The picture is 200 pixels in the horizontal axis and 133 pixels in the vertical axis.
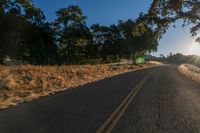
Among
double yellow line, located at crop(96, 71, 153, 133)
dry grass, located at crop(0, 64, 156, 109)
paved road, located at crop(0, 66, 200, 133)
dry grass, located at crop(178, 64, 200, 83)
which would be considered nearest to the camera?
double yellow line, located at crop(96, 71, 153, 133)

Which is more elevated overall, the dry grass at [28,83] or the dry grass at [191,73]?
the dry grass at [28,83]

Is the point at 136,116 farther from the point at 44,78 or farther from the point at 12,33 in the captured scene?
the point at 12,33

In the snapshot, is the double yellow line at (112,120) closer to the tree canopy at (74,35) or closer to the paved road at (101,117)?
the paved road at (101,117)

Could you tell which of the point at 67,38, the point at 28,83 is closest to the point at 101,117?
the point at 28,83

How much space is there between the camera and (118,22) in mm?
88125

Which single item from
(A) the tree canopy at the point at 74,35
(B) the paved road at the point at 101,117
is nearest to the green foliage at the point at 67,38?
(A) the tree canopy at the point at 74,35

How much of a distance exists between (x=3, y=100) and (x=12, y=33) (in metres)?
35.9

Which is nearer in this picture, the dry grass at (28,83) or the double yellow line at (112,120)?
the double yellow line at (112,120)

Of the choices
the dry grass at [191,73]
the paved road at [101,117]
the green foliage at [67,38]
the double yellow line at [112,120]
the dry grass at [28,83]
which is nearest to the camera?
the double yellow line at [112,120]

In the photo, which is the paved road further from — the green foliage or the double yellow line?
the green foliage

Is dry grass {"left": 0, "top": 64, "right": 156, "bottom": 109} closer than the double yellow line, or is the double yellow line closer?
the double yellow line

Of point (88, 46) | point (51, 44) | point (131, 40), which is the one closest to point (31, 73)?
point (51, 44)

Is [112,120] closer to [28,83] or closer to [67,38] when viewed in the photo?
[28,83]

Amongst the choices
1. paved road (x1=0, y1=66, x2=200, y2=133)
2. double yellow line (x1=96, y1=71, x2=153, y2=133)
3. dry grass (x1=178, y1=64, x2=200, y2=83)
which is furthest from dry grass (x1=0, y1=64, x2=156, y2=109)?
dry grass (x1=178, y1=64, x2=200, y2=83)
